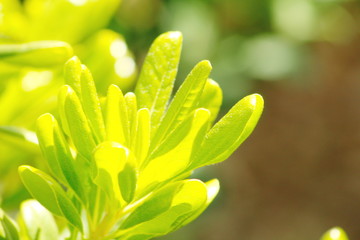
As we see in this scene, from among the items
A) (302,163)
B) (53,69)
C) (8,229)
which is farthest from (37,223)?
(302,163)

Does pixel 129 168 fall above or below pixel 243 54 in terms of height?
above

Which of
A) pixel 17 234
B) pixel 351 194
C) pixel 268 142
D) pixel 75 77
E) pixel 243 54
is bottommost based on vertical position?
pixel 351 194

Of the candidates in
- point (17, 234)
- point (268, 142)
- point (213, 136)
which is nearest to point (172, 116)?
point (213, 136)

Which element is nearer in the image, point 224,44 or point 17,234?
point 17,234

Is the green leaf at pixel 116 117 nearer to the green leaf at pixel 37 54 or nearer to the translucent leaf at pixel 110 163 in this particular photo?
the translucent leaf at pixel 110 163

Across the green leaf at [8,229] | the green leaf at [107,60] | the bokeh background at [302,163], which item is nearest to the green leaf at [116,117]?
the green leaf at [8,229]

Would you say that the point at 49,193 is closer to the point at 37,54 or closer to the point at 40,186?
the point at 40,186

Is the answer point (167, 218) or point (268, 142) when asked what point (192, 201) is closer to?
point (167, 218)
